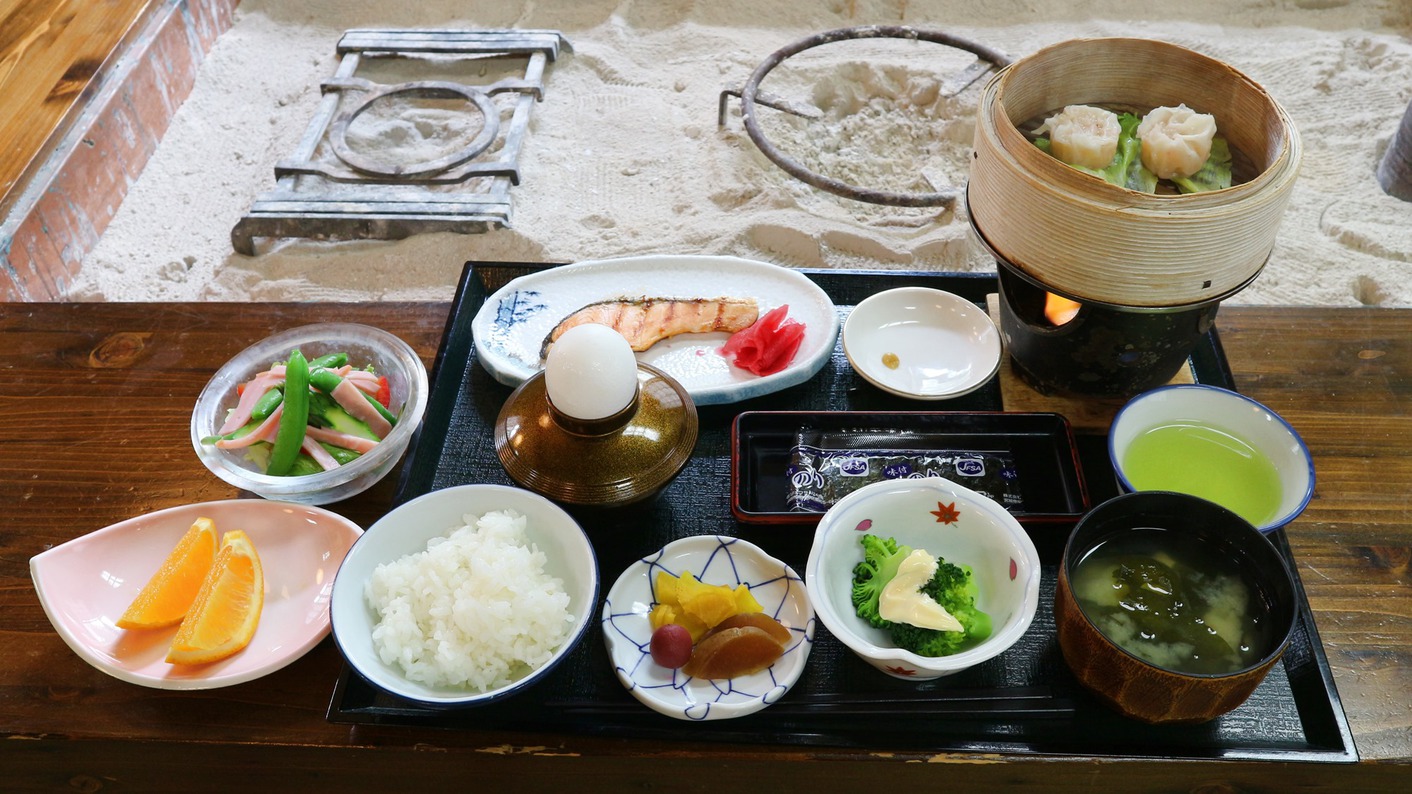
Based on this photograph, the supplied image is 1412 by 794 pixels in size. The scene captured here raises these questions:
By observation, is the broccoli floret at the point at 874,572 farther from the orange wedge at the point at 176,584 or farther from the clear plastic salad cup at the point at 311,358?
the orange wedge at the point at 176,584

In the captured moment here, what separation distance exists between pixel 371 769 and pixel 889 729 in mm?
868

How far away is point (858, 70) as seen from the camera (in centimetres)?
382

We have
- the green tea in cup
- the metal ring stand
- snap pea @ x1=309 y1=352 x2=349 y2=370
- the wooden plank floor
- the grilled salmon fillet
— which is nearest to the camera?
the green tea in cup

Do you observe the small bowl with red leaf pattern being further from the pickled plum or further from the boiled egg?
the boiled egg

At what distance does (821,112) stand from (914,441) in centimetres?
213

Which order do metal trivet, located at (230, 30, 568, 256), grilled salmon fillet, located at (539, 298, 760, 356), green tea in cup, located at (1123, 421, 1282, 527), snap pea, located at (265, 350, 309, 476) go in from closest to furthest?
green tea in cup, located at (1123, 421, 1282, 527), snap pea, located at (265, 350, 309, 476), grilled salmon fillet, located at (539, 298, 760, 356), metal trivet, located at (230, 30, 568, 256)

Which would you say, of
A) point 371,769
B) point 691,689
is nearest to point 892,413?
point 691,689

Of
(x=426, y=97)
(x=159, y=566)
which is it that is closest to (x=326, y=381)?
(x=159, y=566)

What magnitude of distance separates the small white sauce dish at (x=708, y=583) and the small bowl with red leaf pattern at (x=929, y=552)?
74mm

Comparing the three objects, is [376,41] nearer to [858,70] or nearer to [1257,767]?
[858,70]

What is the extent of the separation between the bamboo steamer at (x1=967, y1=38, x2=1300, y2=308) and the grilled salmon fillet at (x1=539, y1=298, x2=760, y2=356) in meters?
0.59

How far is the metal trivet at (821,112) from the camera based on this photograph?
10.5ft

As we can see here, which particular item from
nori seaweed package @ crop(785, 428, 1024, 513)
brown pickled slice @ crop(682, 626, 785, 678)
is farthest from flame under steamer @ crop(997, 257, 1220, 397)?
brown pickled slice @ crop(682, 626, 785, 678)

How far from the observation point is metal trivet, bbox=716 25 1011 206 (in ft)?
10.5
